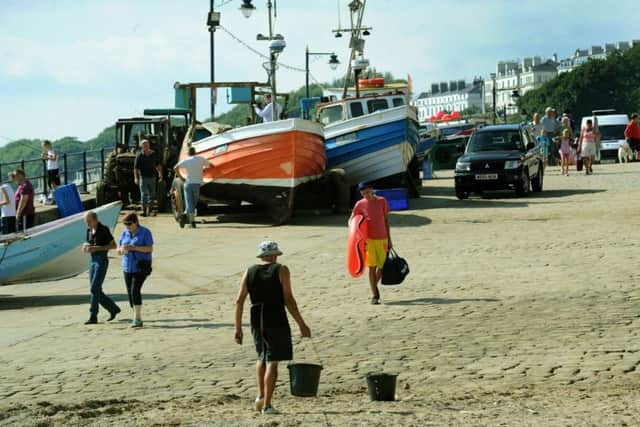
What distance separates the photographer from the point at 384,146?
30672mm

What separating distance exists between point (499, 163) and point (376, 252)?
1643cm

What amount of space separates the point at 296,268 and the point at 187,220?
342 inches

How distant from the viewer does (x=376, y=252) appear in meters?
15.3

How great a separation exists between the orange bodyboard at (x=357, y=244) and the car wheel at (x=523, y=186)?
16.4 m

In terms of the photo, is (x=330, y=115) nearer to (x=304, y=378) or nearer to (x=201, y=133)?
(x=201, y=133)

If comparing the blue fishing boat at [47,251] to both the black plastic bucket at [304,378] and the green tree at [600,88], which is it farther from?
the green tree at [600,88]

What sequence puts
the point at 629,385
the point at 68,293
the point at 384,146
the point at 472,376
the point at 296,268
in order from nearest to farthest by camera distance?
the point at 629,385
the point at 472,376
the point at 68,293
the point at 296,268
the point at 384,146

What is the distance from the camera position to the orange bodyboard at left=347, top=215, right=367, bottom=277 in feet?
50.3

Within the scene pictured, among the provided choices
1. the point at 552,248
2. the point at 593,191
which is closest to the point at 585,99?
the point at 593,191

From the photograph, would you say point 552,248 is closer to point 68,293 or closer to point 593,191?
point 68,293

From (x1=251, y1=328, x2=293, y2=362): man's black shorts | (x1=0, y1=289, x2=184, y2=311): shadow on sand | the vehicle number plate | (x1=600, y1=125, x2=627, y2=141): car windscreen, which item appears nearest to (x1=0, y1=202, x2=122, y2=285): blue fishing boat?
(x1=0, y1=289, x2=184, y2=311): shadow on sand

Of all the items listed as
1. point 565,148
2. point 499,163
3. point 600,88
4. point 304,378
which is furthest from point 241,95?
point 600,88

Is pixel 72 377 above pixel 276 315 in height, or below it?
below

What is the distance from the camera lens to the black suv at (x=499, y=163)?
3112 centimetres
